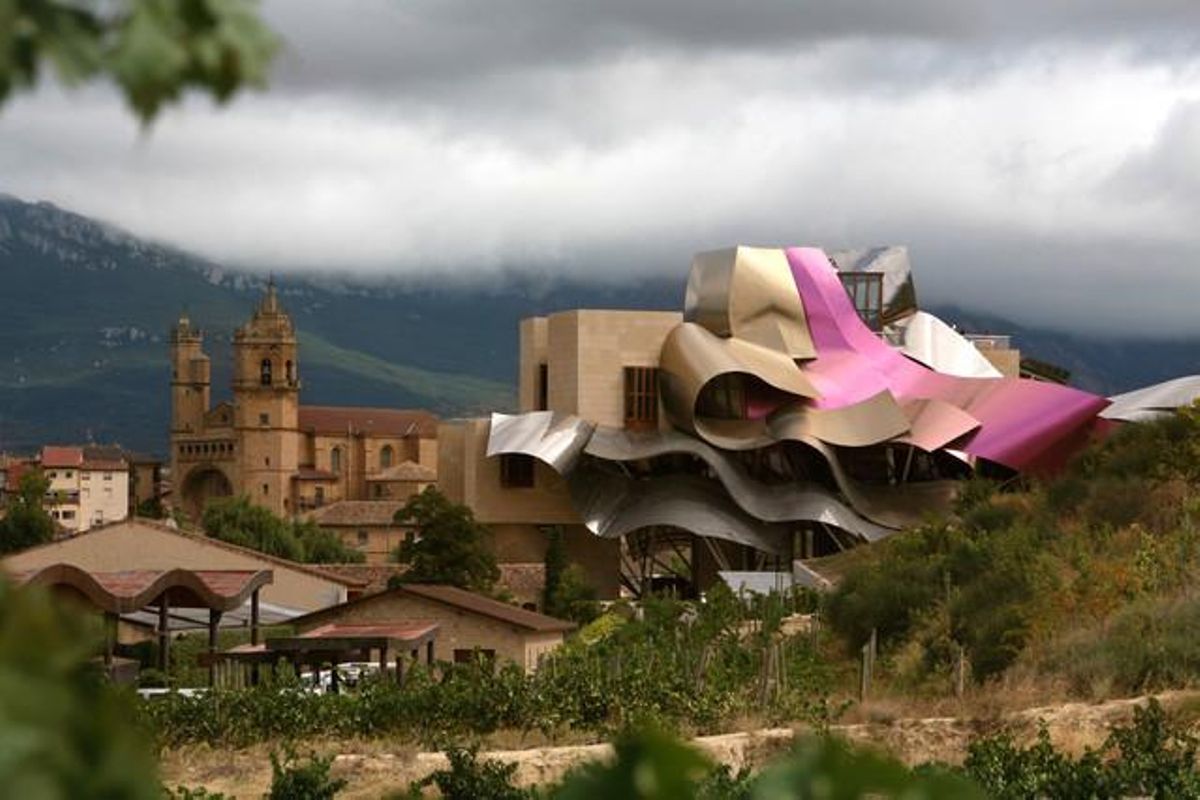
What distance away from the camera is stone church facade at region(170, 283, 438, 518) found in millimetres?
149250

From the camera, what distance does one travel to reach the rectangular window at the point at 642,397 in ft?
195

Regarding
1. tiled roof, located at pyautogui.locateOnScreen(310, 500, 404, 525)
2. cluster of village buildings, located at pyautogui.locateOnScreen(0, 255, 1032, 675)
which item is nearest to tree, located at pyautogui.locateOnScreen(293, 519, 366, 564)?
cluster of village buildings, located at pyautogui.locateOnScreen(0, 255, 1032, 675)

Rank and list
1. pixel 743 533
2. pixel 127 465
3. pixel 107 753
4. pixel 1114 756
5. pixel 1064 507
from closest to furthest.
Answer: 1. pixel 107 753
2. pixel 1114 756
3. pixel 1064 507
4. pixel 743 533
5. pixel 127 465

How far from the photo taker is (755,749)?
19531 mm

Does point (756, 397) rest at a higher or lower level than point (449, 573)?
higher

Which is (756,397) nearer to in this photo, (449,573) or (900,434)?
(900,434)

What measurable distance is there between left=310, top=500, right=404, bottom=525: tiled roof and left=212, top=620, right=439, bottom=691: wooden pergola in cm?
9051

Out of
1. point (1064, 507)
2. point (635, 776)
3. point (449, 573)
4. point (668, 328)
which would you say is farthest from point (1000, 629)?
point (668, 328)

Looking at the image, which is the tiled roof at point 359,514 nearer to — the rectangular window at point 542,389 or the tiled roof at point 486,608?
the rectangular window at point 542,389

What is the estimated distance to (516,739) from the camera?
21062 mm

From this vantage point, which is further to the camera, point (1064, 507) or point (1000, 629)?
point (1064, 507)

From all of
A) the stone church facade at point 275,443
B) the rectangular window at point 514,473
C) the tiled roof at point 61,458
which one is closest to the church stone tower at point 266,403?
the stone church facade at point 275,443

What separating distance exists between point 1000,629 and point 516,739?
6601 millimetres

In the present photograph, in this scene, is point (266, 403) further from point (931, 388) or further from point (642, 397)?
point (931, 388)
